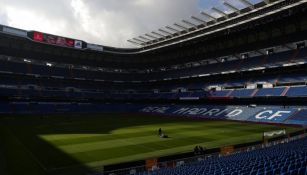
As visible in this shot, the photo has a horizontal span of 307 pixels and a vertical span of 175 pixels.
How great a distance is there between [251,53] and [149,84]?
4038 cm

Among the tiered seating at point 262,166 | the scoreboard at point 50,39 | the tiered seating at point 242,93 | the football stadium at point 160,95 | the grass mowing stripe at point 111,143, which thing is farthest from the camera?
the scoreboard at point 50,39

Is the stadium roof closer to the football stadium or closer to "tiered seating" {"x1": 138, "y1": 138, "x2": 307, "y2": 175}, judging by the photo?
the football stadium

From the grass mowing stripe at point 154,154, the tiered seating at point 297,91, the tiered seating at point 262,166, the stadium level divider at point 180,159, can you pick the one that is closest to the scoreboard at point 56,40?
the grass mowing stripe at point 154,154

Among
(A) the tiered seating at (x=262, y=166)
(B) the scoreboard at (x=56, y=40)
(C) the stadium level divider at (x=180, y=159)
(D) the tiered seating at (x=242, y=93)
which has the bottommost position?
(C) the stadium level divider at (x=180, y=159)

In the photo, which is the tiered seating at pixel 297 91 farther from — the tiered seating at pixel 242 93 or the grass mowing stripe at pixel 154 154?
the grass mowing stripe at pixel 154 154

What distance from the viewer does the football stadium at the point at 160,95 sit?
82.6ft

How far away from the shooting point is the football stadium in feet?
82.6

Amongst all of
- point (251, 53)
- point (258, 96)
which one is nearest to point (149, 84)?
point (251, 53)

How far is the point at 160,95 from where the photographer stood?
288ft

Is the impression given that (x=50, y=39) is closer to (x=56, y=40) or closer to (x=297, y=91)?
(x=56, y=40)

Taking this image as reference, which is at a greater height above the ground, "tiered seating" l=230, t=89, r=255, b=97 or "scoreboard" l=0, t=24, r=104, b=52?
"scoreboard" l=0, t=24, r=104, b=52

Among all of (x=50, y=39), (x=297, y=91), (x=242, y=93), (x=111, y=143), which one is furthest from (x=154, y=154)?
(x=50, y=39)

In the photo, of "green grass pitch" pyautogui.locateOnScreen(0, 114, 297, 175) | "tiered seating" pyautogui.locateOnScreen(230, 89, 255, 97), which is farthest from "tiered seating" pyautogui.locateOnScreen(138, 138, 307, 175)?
"tiered seating" pyautogui.locateOnScreen(230, 89, 255, 97)

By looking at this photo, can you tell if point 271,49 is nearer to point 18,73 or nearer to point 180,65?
point 180,65
